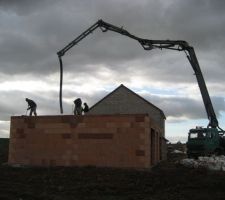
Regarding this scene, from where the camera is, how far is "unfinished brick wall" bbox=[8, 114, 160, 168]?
874 inches

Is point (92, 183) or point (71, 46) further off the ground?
point (71, 46)

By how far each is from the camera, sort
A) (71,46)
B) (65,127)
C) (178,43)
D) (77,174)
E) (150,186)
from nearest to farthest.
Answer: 1. (150,186)
2. (77,174)
3. (65,127)
4. (71,46)
5. (178,43)

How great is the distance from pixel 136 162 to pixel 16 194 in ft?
26.4

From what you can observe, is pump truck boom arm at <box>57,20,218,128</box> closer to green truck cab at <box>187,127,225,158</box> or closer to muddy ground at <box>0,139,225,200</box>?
green truck cab at <box>187,127,225,158</box>

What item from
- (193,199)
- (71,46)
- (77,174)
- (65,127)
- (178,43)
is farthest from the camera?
(178,43)

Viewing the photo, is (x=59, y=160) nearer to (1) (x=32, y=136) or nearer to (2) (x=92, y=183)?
(1) (x=32, y=136)

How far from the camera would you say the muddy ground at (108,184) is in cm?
1529

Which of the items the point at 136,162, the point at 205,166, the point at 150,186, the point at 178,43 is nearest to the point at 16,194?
the point at 150,186

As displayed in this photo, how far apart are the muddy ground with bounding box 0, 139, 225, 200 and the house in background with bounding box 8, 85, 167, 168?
0.81 metres

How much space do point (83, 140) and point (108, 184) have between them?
5750mm

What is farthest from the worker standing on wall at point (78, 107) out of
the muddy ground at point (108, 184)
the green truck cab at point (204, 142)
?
the green truck cab at point (204, 142)

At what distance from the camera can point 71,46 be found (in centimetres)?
2652

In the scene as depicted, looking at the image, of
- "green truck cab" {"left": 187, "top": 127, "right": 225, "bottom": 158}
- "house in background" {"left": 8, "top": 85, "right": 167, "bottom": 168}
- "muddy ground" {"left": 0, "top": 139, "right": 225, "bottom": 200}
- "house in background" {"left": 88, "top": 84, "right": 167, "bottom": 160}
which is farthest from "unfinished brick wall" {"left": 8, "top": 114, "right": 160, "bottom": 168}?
"house in background" {"left": 88, "top": 84, "right": 167, "bottom": 160}

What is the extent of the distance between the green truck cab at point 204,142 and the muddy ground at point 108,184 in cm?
503
